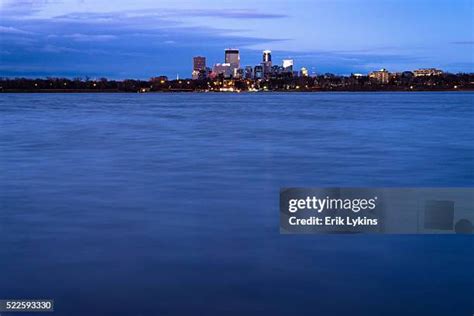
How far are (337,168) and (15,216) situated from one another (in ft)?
30.3

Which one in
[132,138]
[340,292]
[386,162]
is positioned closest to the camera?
[340,292]

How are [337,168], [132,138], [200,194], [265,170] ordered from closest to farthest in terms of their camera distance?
[200,194], [265,170], [337,168], [132,138]

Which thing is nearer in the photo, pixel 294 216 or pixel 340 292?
pixel 340 292

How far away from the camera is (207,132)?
1217 inches

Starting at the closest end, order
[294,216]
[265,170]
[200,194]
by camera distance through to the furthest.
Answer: [294,216]
[200,194]
[265,170]

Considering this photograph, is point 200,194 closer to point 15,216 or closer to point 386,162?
point 15,216

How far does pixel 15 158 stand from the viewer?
755 inches

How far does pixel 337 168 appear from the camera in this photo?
57.3 ft

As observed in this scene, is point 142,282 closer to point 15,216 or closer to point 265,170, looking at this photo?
point 15,216

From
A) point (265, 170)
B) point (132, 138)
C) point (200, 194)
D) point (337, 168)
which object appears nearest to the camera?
point (200, 194)

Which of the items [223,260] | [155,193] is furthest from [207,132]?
[223,260]

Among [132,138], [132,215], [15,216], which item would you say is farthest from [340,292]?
[132,138]

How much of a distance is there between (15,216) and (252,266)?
180 inches

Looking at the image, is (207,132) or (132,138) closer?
(132,138)
